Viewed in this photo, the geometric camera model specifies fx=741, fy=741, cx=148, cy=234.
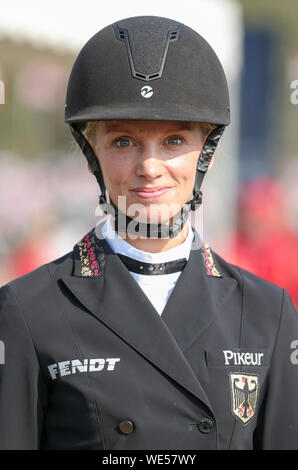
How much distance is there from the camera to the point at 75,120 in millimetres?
2580

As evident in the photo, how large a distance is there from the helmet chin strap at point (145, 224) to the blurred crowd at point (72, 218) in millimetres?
3338

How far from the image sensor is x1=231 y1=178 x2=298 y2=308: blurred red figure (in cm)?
604

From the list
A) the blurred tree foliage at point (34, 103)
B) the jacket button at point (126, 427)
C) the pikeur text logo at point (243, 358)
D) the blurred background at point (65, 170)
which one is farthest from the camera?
the blurred tree foliage at point (34, 103)

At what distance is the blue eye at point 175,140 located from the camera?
2.44 meters

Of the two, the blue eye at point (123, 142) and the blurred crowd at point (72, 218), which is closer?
the blue eye at point (123, 142)

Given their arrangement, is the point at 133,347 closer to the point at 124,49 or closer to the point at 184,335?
the point at 184,335

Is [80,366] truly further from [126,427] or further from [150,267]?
[150,267]

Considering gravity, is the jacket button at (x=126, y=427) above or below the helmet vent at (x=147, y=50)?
below

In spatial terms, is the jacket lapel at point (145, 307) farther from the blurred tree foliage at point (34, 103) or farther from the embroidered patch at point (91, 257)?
the blurred tree foliage at point (34, 103)

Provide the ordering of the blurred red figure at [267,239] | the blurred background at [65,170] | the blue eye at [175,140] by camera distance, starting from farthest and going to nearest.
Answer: the blurred background at [65,170], the blurred red figure at [267,239], the blue eye at [175,140]

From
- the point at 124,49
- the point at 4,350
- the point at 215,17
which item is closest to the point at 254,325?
the point at 4,350

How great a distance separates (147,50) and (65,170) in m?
Result: 5.36

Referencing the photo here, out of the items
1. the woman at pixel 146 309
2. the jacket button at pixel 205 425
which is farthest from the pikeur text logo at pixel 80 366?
the jacket button at pixel 205 425

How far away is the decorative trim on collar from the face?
0.56 feet
